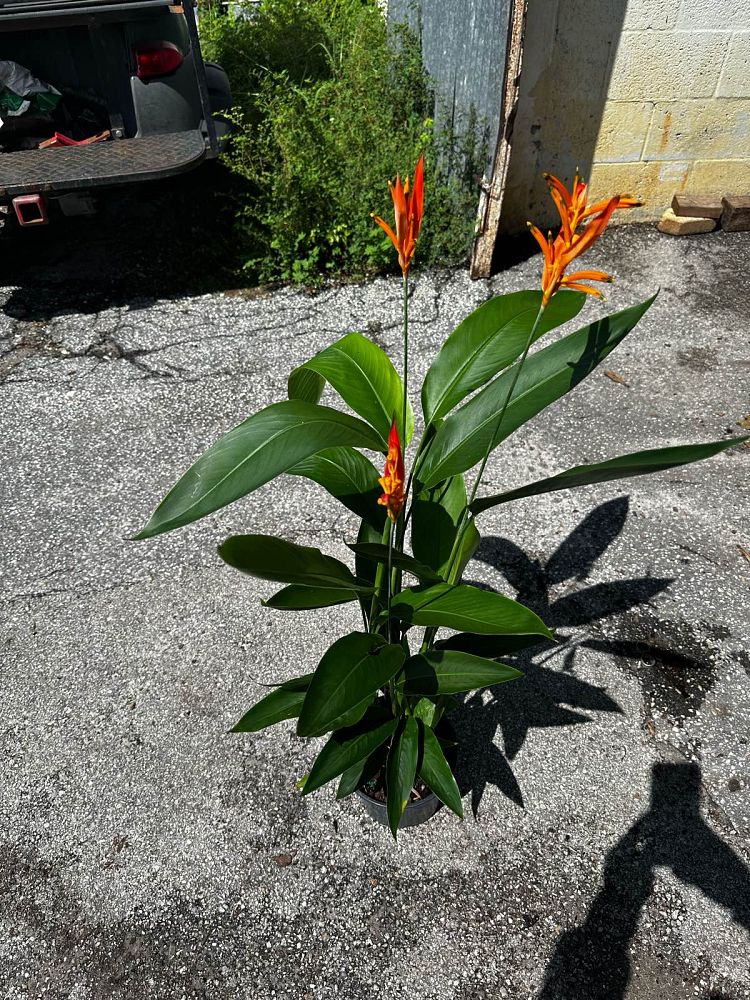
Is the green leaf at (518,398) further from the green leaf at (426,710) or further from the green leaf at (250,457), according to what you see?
the green leaf at (426,710)

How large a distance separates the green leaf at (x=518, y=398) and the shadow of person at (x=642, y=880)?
125 centimetres

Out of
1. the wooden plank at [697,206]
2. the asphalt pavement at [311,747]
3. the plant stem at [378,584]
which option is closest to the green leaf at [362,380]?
the plant stem at [378,584]

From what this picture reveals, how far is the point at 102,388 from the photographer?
3.99 metres

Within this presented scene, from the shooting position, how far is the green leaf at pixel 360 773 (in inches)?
78.9

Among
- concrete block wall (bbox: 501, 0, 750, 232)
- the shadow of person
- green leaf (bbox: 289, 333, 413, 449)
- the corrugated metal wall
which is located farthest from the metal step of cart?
the shadow of person

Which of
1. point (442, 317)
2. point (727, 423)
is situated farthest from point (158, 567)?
point (727, 423)

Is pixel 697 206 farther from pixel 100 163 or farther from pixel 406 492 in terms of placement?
pixel 406 492

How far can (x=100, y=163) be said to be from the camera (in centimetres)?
407

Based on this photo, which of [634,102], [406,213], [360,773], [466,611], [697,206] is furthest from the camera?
[697,206]

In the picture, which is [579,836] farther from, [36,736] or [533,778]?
[36,736]

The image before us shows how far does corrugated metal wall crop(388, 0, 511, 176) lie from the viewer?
399cm

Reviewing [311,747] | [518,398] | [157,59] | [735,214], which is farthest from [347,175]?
[311,747]

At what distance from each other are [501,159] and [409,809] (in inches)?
137

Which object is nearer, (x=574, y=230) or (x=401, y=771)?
(x=574, y=230)
